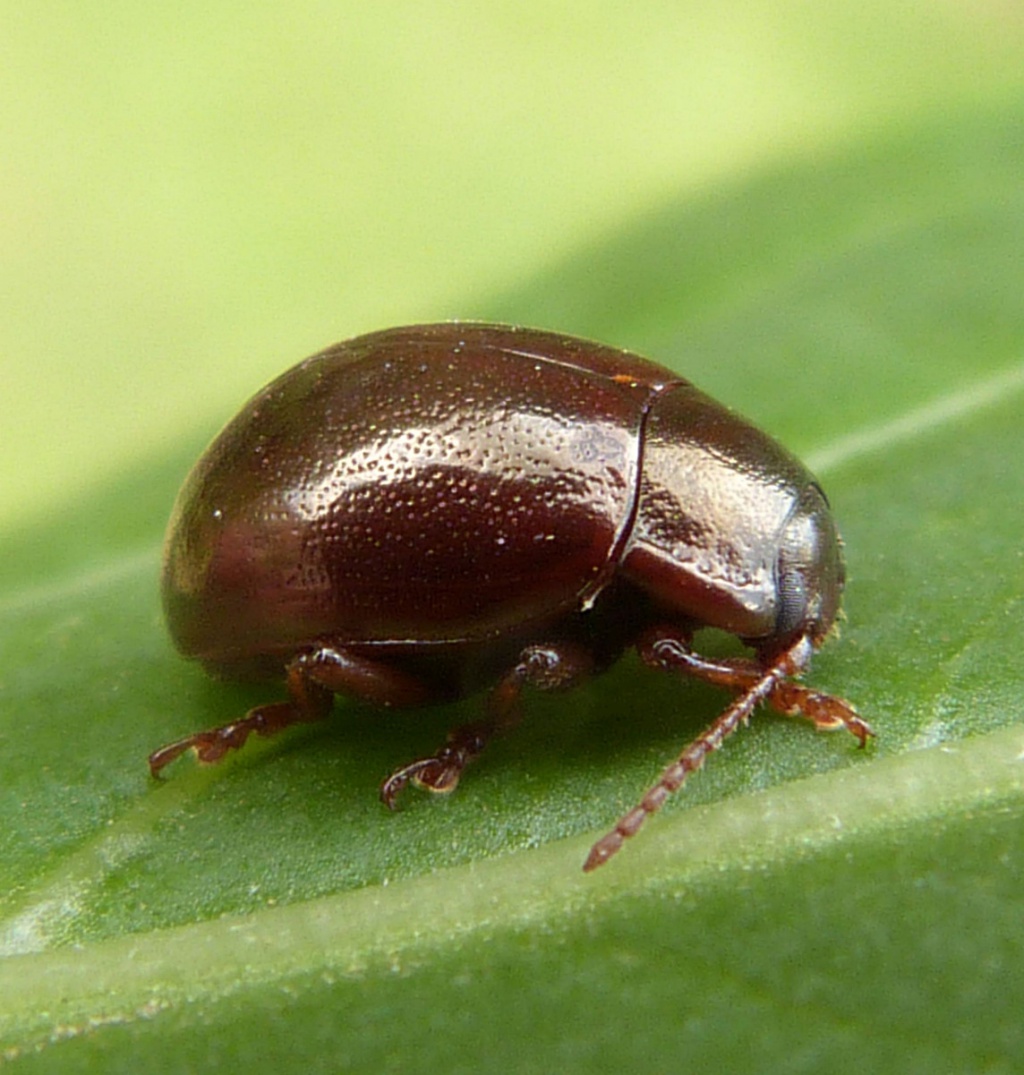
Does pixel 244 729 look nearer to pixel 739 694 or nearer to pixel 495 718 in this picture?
pixel 495 718

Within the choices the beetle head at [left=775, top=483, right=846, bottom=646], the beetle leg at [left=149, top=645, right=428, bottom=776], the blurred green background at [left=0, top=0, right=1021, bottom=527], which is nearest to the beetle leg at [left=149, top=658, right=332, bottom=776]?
the beetle leg at [left=149, top=645, right=428, bottom=776]

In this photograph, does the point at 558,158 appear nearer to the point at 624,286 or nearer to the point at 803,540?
the point at 624,286

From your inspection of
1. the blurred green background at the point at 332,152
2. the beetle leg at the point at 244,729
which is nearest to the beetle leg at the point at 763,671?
the beetle leg at the point at 244,729

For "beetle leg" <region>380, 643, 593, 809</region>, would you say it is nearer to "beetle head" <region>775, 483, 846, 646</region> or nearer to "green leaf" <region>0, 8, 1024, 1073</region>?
"green leaf" <region>0, 8, 1024, 1073</region>

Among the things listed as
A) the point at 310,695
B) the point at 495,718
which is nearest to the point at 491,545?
the point at 495,718

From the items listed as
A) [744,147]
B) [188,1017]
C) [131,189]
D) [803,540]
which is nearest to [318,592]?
[188,1017]

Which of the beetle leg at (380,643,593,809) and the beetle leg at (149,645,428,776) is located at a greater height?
the beetle leg at (149,645,428,776)
